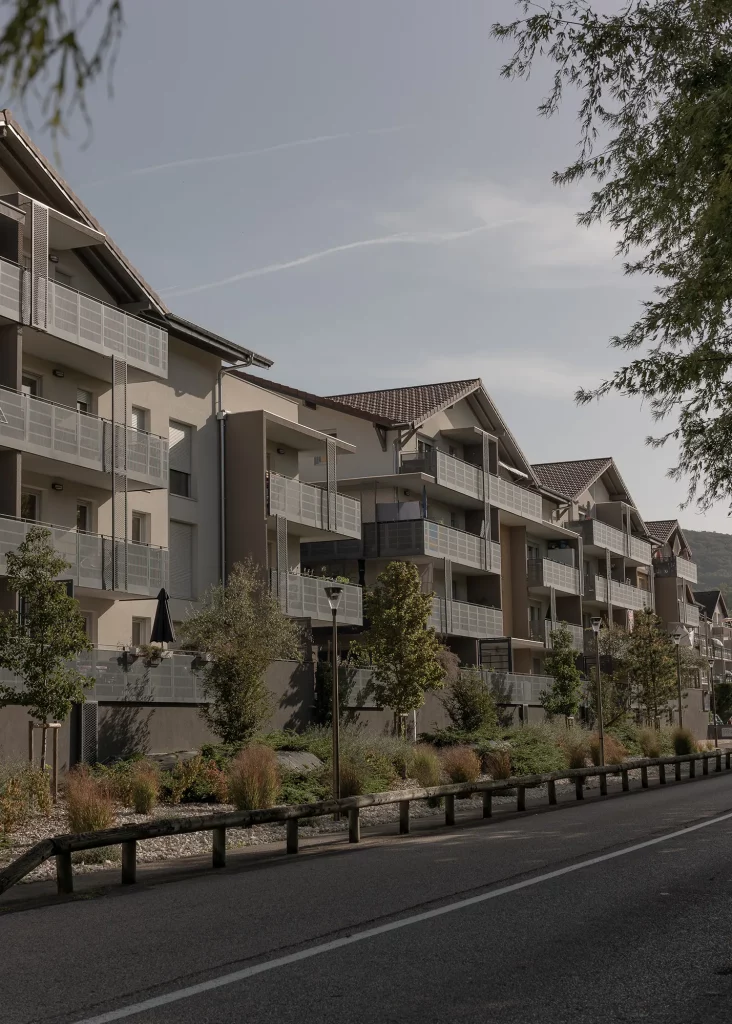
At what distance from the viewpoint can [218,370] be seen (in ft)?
124

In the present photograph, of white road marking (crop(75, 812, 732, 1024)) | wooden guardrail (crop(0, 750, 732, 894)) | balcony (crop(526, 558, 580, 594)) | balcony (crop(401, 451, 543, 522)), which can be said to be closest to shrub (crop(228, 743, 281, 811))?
wooden guardrail (crop(0, 750, 732, 894))

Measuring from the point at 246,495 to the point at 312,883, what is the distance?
2510 centimetres

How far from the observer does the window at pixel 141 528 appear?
3338 cm

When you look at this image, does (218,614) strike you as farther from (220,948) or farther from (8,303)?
(220,948)

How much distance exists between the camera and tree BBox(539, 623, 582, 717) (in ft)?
165

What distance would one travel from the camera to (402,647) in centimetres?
3706

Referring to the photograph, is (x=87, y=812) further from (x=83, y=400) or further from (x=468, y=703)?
(x=468, y=703)

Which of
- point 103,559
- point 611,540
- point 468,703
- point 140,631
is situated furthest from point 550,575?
point 103,559

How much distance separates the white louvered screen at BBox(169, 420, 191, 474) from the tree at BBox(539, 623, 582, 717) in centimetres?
2062

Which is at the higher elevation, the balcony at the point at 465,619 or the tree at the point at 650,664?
the balcony at the point at 465,619

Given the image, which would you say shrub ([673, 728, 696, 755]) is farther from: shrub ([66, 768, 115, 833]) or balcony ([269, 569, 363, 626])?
shrub ([66, 768, 115, 833])

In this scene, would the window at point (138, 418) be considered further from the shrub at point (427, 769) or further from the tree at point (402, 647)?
the shrub at point (427, 769)

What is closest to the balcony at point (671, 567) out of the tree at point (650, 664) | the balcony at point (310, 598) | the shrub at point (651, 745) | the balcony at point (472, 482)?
the balcony at point (472, 482)

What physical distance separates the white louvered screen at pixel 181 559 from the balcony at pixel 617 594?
108ft
